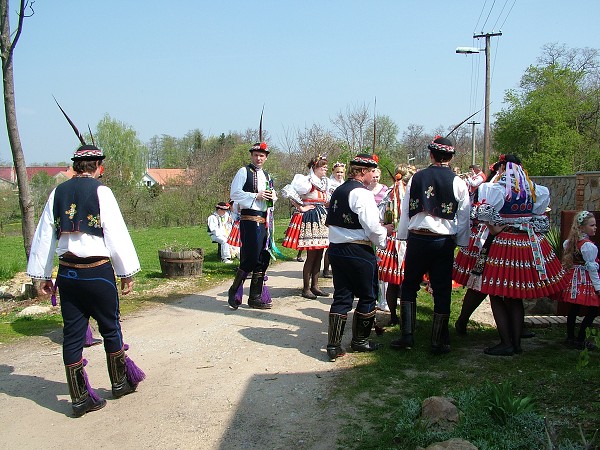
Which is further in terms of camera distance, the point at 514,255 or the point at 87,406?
the point at 514,255

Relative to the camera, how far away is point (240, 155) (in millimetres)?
28719

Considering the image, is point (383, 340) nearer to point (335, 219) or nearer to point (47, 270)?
point (335, 219)

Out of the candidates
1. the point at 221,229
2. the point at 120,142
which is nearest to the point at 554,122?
the point at 221,229

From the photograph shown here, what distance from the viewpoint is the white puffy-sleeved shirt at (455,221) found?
16.0 feet

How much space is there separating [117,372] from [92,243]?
39.8 inches

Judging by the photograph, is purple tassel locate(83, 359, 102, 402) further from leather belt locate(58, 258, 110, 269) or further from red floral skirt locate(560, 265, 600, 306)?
red floral skirt locate(560, 265, 600, 306)

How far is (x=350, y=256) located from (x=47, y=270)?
8.17ft

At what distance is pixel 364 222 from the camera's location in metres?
4.85

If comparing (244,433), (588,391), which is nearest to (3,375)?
(244,433)

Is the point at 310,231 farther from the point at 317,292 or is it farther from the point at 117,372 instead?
the point at 117,372

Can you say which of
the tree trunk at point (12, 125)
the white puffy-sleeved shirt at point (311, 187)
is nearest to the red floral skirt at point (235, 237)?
the white puffy-sleeved shirt at point (311, 187)

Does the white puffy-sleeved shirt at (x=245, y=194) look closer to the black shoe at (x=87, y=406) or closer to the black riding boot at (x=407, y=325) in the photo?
the black riding boot at (x=407, y=325)

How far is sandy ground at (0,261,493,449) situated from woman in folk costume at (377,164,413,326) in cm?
85

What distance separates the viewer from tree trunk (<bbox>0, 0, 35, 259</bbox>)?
7.33 m
